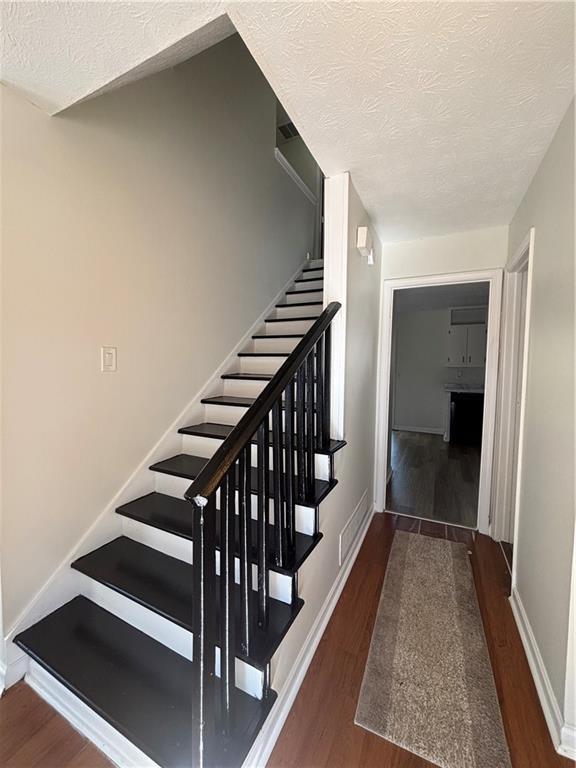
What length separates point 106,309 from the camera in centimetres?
169

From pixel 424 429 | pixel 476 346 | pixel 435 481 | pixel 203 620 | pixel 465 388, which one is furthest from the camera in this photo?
pixel 424 429

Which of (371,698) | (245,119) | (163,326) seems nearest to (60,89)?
(163,326)

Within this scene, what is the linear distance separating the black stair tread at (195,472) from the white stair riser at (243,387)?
588 millimetres

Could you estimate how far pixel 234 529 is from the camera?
38.0 inches

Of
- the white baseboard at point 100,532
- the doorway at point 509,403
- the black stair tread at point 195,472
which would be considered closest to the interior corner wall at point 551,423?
the doorway at point 509,403

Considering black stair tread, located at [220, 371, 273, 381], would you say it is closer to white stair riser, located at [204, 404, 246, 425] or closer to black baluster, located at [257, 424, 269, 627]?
white stair riser, located at [204, 404, 246, 425]

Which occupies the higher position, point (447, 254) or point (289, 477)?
point (447, 254)

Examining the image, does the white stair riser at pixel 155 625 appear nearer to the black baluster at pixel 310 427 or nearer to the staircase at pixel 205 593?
the staircase at pixel 205 593

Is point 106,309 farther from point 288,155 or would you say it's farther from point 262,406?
point 288,155

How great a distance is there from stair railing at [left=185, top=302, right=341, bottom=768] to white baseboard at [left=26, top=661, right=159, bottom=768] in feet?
1.12

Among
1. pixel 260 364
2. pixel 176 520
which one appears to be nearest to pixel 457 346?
pixel 260 364

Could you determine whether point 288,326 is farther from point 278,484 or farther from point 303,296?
point 278,484

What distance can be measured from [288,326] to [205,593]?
2.40 m

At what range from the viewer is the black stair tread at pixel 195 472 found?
5.10 feet
